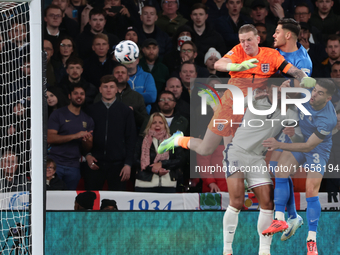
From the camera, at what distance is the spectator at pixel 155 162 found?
5.45 metres

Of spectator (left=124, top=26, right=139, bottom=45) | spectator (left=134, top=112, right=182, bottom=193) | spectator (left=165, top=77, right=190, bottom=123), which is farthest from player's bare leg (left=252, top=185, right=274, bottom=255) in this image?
spectator (left=124, top=26, right=139, bottom=45)

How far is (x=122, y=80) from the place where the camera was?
587 cm

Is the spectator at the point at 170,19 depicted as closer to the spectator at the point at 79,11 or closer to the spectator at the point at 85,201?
the spectator at the point at 79,11

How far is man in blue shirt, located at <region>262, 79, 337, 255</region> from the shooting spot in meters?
5.21

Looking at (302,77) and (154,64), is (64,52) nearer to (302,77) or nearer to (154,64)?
(154,64)

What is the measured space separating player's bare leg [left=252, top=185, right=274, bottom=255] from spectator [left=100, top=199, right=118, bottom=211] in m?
1.52

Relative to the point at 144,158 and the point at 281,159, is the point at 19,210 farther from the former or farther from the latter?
the point at 281,159

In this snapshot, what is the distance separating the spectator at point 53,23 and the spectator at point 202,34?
1.71 metres

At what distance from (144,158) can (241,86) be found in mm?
1347

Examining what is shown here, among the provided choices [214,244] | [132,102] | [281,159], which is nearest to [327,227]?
[281,159]

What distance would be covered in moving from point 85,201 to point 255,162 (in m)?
1.89

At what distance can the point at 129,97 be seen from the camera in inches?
229

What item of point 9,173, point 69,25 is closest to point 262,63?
point 69,25

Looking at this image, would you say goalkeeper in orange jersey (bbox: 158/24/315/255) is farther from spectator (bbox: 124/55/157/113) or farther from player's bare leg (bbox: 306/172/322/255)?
spectator (bbox: 124/55/157/113)
